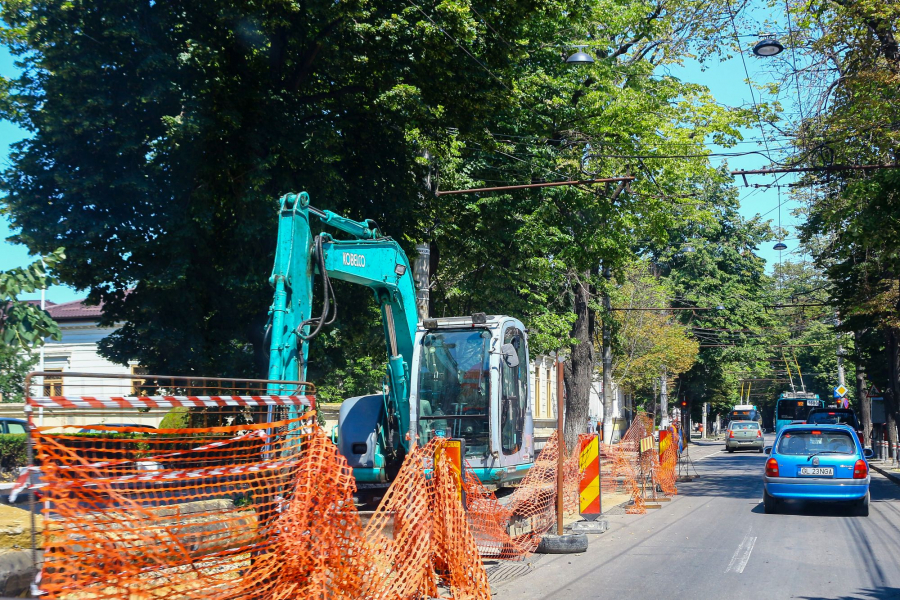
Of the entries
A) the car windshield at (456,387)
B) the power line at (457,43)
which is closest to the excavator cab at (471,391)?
the car windshield at (456,387)

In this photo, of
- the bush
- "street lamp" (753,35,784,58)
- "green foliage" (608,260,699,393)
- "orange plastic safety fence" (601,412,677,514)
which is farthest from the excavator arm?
"green foliage" (608,260,699,393)

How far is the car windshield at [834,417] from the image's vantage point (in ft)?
92.7

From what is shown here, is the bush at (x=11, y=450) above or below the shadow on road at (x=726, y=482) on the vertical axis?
above

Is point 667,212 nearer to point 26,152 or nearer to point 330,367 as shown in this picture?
point 330,367

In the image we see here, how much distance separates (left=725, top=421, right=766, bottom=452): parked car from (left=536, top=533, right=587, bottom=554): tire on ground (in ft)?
119

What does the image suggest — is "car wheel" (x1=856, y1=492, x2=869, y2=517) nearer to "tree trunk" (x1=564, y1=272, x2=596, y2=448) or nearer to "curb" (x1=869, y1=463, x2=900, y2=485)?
"curb" (x1=869, y1=463, x2=900, y2=485)

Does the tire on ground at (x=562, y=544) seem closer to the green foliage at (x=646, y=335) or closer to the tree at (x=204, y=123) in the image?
the tree at (x=204, y=123)

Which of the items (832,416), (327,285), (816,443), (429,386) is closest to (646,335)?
(832,416)

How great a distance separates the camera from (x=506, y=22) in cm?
1664

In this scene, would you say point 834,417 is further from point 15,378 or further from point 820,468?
point 15,378

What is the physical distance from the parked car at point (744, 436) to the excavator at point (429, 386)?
34476 millimetres

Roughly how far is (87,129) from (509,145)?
1066cm

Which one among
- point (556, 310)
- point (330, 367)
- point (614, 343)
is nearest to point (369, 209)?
point (330, 367)

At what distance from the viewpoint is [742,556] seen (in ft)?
33.9
